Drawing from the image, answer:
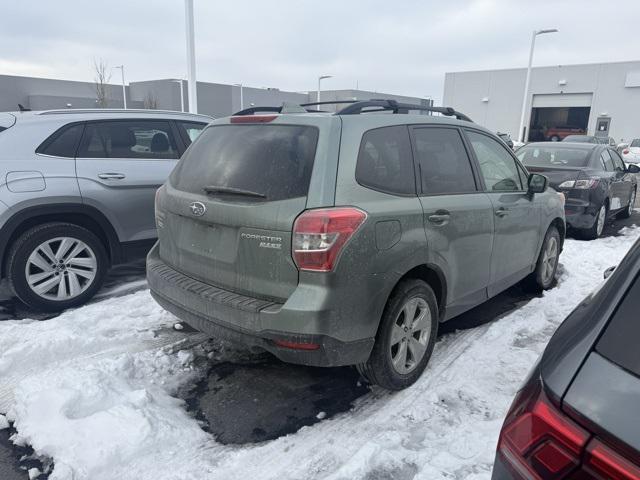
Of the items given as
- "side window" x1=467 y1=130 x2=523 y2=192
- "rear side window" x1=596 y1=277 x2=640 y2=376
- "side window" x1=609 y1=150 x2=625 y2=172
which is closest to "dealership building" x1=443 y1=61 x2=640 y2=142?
"side window" x1=609 y1=150 x2=625 y2=172

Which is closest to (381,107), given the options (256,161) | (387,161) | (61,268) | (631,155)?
(387,161)

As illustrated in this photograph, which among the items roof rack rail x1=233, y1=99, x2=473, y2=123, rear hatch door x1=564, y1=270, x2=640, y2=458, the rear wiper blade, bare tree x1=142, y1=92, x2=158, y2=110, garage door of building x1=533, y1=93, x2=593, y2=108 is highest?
garage door of building x1=533, y1=93, x2=593, y2=108

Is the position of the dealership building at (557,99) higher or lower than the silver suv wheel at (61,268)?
higher

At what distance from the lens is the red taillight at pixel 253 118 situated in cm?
308

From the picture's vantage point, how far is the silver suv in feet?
14.0

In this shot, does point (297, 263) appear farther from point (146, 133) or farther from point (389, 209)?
point (146, 133)

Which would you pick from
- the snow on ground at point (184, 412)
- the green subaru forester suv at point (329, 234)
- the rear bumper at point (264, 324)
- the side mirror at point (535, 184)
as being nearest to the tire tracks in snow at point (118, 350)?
the snow on ground at point (184, 412)

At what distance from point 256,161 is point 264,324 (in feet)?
3.20

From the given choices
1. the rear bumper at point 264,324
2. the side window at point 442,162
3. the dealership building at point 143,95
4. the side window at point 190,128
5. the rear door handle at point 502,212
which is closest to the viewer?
the rear bumper at point 264,324

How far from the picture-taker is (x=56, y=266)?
4488mm

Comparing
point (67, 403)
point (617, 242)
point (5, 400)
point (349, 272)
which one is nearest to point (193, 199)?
point (349, 272)

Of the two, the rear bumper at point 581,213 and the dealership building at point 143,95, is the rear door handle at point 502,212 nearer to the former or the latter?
the rear bumper at point 581,213

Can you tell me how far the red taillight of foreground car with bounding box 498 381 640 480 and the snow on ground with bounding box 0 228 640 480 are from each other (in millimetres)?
1182

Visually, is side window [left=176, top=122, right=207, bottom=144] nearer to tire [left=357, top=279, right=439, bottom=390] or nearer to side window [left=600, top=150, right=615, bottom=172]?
tire [left=357, top=279, right=439, bottom=390]
